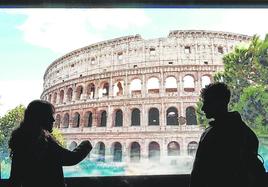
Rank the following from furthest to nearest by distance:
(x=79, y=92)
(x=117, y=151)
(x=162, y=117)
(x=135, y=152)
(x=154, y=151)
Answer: (x=79, y=92)
(x=117, y=151)
(x=135, y=152)
(x=162, y=117)
(x=154, y=151)

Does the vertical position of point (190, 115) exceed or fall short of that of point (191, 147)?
it exceeds it

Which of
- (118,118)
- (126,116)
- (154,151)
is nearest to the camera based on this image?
(154,151)

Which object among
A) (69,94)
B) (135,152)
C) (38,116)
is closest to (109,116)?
(135,152)

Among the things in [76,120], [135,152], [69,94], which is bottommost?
[135,152]

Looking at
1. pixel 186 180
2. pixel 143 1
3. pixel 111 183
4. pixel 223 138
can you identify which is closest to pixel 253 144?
pixel 223 138

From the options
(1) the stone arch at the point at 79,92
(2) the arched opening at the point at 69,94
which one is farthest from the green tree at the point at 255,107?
(2) the arched opening at the point at 69,94

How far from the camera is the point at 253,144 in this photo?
4.20ft

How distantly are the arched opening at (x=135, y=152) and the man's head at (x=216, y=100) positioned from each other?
17.8 meters

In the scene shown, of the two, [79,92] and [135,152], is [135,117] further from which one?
[79,92]

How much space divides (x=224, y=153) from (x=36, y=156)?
97 cm

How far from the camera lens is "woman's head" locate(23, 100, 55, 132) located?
1.42 meters

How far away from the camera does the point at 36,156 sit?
134 centimetres

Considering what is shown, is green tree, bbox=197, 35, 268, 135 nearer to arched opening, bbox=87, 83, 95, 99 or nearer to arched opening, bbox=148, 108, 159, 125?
arched opening, bbox=148, 108, 159, 125

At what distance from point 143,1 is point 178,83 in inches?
695
